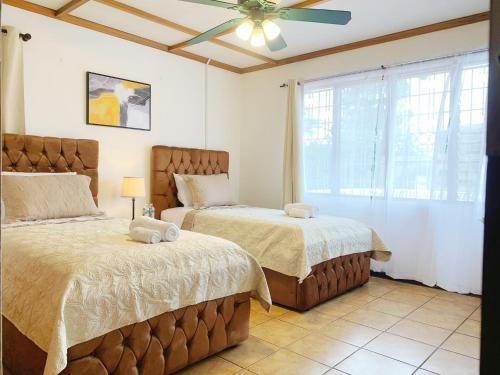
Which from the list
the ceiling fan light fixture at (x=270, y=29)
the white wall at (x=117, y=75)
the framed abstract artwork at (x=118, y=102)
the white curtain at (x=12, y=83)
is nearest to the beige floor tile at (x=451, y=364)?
the ceiling fan light fixture at (x=270, y=29)

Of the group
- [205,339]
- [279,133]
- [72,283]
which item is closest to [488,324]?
[72,283]

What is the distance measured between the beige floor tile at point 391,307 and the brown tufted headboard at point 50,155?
287 centimetres

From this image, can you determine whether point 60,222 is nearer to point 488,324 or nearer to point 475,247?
point 488,324

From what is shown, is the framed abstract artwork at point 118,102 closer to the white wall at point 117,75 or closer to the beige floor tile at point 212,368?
the white wall at point 117,75

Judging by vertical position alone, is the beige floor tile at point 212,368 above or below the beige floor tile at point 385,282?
above

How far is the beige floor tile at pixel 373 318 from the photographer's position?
9.41 feet

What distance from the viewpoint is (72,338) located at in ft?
5.18

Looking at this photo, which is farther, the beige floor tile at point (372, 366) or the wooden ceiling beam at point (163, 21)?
the wooden ceiling beam at point (163, 21)

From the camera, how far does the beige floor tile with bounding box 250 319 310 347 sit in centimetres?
256

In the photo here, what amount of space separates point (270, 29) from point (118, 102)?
206 centimetres

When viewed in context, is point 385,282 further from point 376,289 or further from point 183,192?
point 183,192

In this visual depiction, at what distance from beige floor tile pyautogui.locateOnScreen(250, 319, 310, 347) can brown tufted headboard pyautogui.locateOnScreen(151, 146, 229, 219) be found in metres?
2.12

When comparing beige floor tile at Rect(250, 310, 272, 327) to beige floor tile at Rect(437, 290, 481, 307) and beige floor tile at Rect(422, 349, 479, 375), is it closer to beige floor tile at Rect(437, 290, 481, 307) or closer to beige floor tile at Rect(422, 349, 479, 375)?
beige floor tile at Rect(422, 349, 479, 375)

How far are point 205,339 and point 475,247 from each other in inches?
109
